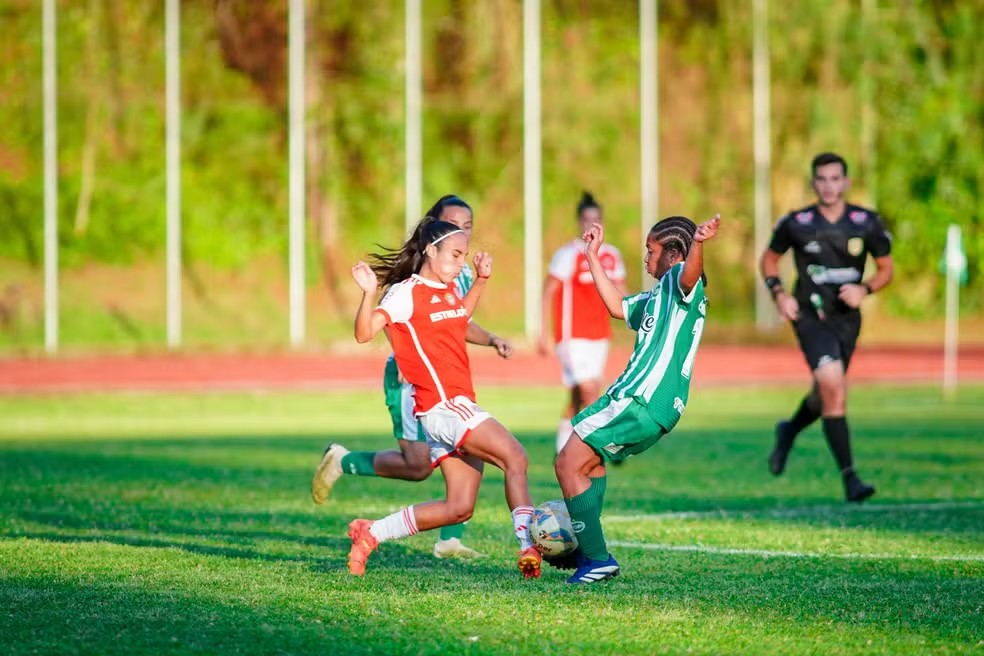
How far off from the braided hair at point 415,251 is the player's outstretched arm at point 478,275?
19 cm

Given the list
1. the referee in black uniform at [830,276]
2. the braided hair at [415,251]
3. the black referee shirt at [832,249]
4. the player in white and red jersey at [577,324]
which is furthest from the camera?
the player in white and red jersey at [577,324]

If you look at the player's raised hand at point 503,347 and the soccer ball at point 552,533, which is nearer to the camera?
the soccer ball at point 552,533

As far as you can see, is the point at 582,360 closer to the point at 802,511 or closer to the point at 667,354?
the point at 802,511

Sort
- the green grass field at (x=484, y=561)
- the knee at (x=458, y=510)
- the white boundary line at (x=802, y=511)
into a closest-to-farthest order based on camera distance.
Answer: the green grass field at (x=484, y=561) → the knee at (x=458, y=510) → the white boundary line at (x=802, y=511)

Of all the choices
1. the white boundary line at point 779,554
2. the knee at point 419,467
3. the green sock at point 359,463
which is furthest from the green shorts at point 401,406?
the white boundary line at point 779,554

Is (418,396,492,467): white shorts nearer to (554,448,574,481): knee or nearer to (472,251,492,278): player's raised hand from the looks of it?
(554,448,574,481): knee

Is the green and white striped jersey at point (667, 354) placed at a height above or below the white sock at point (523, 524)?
above

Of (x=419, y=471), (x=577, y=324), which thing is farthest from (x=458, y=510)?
(x=577, y=324)

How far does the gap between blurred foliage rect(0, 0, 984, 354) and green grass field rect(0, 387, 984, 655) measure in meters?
26.7

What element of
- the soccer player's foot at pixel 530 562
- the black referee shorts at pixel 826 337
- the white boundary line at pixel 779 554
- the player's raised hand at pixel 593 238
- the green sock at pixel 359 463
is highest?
the player's raised hand at pixel 593 238

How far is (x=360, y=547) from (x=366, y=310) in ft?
3.80

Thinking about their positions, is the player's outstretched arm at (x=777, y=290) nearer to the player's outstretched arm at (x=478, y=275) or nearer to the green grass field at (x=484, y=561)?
the green grass field at (x=484, y=561)

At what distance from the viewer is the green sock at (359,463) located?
29.7 feet

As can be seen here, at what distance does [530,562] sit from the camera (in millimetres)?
7469
